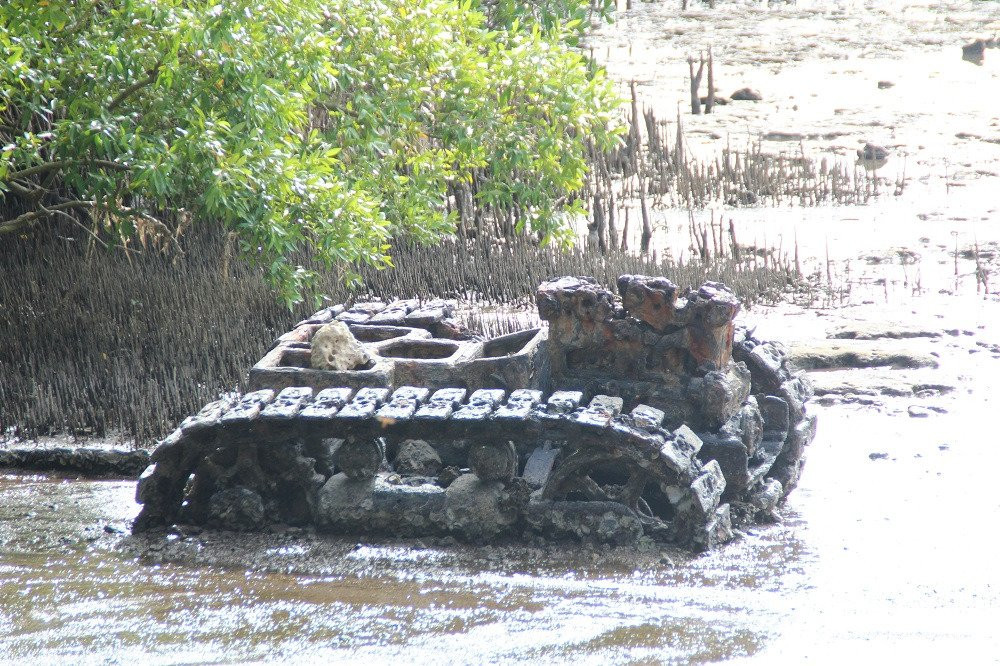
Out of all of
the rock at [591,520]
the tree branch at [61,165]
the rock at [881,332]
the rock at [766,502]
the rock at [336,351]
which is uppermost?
the tree branch at [61,165]

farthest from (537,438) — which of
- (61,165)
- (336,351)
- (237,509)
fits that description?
(61,165)

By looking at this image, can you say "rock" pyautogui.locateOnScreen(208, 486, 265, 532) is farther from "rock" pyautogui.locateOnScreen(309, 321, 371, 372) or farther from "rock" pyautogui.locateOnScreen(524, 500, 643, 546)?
"rock" pyautogui.locateOnScreen(524, 500, 643, 546)

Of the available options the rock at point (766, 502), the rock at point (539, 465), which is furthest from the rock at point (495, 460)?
the rock at point (766, 502)

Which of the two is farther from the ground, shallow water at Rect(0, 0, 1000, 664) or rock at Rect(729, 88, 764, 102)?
rock at Rect(729, 88, 764, 102)

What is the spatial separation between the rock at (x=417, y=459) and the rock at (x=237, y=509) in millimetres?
748

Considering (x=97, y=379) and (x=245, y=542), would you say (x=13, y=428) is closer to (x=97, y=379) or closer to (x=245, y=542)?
(x=97, y=379)

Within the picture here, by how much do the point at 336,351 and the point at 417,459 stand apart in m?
0.71

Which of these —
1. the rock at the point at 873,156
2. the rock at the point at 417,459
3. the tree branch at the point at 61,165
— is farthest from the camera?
the rock at the point at 873,156

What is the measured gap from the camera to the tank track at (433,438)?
5.45m

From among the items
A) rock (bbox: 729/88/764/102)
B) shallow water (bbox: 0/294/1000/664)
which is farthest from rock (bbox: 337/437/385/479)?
rock (bbox: 729/88/764/102)

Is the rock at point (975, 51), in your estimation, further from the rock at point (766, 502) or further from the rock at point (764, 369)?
the rock at point (766, 502)

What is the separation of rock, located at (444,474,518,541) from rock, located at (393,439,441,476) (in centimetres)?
45

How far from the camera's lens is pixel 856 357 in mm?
8859

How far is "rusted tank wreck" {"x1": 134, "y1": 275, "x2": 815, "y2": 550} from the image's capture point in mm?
5535
